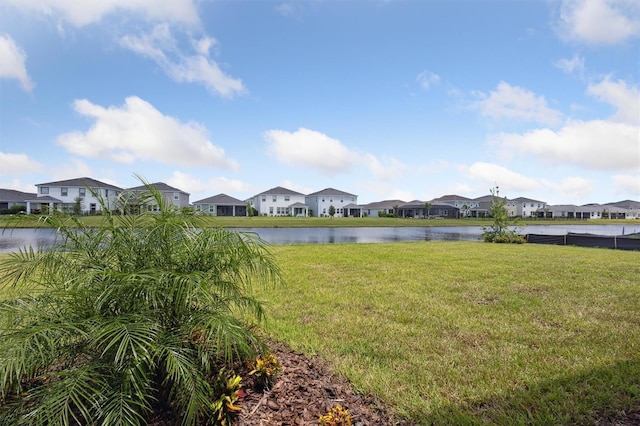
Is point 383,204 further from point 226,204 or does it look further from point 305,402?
point 305,402

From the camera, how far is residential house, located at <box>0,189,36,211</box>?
1852 inches

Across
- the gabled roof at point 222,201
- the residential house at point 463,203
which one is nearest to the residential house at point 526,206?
the residential house at point 463,203

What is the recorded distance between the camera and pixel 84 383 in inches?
76.2

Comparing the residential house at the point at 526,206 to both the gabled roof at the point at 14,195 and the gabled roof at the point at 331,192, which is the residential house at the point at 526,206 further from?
the gabled roof at the point at 14,195

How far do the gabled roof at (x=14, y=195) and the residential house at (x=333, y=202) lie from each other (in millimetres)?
45875

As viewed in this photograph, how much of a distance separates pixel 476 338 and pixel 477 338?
0.05 ft

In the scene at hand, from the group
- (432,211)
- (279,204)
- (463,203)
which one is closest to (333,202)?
(279,204)

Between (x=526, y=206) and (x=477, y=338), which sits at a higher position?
(x=526, y=206)

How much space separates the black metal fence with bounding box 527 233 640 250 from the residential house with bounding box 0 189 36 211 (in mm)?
56869

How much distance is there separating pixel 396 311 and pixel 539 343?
1.86 meters

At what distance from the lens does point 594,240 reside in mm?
16094

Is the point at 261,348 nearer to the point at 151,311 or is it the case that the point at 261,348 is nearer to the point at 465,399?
the point at 151,311

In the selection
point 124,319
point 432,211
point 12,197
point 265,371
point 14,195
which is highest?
point 14,195

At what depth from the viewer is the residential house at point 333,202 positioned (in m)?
69.2
